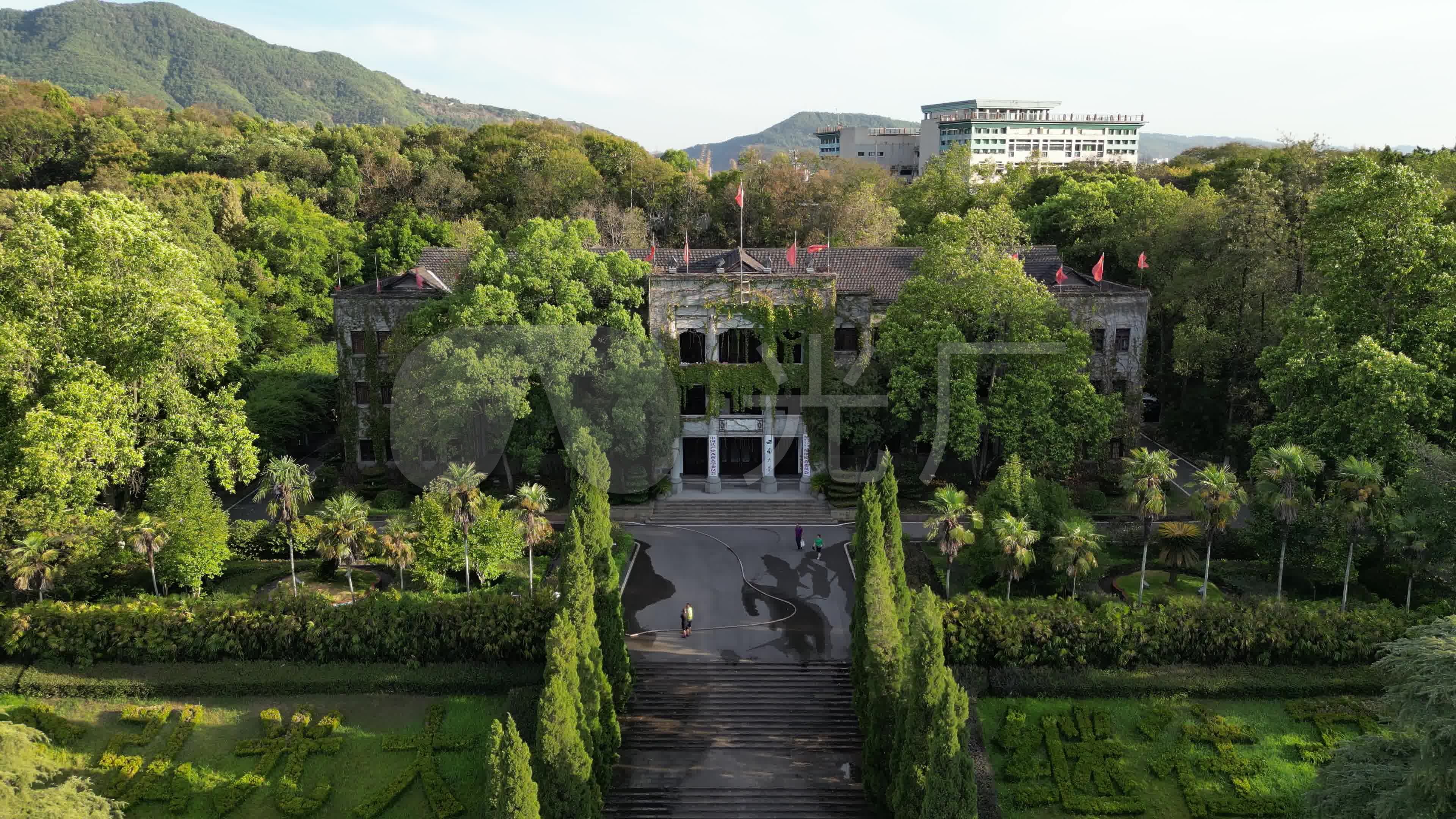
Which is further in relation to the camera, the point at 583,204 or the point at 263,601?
the point at 583,204

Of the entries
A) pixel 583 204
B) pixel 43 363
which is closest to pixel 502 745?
pixel 43 363

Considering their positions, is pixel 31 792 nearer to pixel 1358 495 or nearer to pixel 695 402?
pixel 695 402

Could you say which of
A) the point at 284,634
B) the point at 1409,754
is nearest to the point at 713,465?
the point at 284,634

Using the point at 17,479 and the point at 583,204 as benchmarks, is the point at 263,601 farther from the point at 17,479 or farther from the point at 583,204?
the point at 583,204

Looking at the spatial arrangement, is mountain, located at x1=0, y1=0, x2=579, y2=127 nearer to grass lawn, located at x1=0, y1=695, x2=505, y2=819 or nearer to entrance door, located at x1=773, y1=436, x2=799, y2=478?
entrance door, located at x1=773, y1=436, x2=799, y2=478

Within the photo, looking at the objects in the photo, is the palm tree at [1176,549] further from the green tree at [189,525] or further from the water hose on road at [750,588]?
the green tree at [189,525]
